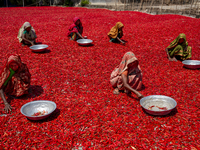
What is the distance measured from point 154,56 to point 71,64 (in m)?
3.34

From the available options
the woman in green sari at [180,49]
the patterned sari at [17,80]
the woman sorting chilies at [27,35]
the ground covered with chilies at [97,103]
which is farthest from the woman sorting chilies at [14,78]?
the woman in green sari at [180,49]

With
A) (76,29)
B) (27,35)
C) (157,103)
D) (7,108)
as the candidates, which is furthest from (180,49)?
(27,35)

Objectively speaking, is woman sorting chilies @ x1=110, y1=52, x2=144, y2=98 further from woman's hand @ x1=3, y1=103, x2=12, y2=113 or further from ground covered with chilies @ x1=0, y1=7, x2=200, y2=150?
woman's hand @ x1=3, y1=103, x2=12, y2=113

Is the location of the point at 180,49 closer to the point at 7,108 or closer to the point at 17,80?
the point at 17,80

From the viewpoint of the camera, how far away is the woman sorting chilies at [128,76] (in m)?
3.84

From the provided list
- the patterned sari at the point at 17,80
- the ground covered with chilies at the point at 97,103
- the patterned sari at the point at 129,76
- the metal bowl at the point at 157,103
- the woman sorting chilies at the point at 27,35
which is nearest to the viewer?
the ground covered with chilies at the point at 97,103

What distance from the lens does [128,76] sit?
4117mm

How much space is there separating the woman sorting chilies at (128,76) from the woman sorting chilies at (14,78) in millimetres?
2195

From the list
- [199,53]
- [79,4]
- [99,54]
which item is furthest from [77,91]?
[79,4]

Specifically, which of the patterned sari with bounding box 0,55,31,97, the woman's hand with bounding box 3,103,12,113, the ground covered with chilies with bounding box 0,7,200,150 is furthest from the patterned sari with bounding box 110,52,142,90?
the woman's hand with bounding box 3,103,12,113

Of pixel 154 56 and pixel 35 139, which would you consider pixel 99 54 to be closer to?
pixel 154 56

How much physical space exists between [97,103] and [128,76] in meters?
1.01

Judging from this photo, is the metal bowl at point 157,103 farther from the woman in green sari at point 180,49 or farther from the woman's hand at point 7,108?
the woman in green sari at point 180,49

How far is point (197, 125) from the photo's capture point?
3227 millimetres
